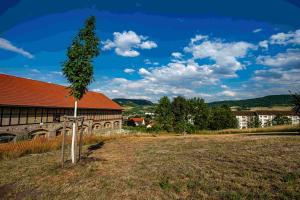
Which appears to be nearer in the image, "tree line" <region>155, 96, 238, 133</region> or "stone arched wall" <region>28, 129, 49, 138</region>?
"stone arched wall" <region>28, 129, 49, 138</region>

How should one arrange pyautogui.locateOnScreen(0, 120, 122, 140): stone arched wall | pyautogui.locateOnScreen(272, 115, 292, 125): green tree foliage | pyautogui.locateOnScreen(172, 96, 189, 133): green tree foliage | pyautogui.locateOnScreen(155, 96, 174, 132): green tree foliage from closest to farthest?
1. pyautogui.locateOnScreen(0, 120, 122, 140): stone arched wall
2. pyautogui.locateOnScreen(155, 96, 174, 132): green tree foliage
3. pyautogui.locateOnScreen(172, 96, 189, 133): green tree foliage
4. pyautogui.locateOnScreen(272, 115, 292, 125): green tree foliage

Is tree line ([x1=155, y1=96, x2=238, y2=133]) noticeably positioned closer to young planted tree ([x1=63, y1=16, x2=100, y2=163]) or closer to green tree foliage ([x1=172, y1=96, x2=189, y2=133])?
green tree foliage ([x1=172, y1=96, x2=189, y2=133])

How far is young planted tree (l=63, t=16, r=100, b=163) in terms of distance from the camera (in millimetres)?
10820

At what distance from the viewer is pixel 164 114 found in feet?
217

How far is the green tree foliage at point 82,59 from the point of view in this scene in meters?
10.8

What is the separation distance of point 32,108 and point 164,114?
43.2m

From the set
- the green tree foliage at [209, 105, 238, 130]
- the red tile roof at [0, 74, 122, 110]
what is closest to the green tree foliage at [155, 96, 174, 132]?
the green tree foliage at [209, 105, 238, 130]

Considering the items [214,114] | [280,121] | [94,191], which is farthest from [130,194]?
[280,121]

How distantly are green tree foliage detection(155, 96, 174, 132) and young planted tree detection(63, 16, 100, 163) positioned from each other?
54.3 metres

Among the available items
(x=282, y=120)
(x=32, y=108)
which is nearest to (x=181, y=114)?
(x=32, y=108)

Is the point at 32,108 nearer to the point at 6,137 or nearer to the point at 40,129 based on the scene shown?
the point at 40,129

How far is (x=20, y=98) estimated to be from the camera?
26906 millimetres

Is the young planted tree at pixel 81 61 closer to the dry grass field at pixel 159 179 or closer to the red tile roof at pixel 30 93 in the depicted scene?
the dry grass field at pixel 159 179

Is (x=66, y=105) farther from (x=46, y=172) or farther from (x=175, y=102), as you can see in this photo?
(x=175, y=102)
